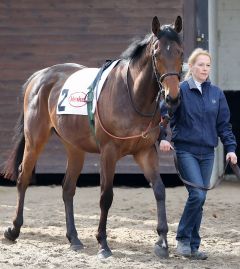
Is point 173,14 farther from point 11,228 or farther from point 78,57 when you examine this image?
point 11,228

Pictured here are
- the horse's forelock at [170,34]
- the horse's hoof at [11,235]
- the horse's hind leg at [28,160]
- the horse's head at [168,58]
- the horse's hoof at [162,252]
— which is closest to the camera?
the horse's head at [168,58]

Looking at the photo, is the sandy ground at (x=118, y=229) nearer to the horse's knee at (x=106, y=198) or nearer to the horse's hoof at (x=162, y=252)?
the horse's hoof at (x=162, y=252)

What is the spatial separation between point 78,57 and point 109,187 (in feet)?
12.6

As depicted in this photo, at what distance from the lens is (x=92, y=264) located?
5652mm

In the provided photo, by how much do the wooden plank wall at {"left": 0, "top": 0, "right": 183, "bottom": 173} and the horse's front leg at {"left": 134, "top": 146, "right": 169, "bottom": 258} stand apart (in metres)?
3.49

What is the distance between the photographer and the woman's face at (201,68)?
223 inches

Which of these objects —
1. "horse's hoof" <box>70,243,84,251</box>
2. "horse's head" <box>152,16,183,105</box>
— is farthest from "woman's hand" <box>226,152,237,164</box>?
"horse's hoof" <box>70,243,84,251</box>

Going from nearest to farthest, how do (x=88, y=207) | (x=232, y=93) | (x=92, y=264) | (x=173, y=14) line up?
(x=92, y=264)
(x=88, y=207)
(x=173, y=14)
(x=232, y=93)

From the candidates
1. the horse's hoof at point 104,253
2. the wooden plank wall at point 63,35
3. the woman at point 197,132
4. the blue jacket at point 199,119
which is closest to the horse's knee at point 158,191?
the woman at point 197,132

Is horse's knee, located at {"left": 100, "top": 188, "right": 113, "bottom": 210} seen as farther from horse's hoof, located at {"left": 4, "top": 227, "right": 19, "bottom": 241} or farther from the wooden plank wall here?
the wooden plank wall

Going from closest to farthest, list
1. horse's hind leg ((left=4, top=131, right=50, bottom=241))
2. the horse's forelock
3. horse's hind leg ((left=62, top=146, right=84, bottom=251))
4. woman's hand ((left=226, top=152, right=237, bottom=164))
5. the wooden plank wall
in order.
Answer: the horse's forelock → woman's hand ((left=226, top=152, right=237, bottom=164)) → horse's hind leg ((left=62, top=146, right=84, bottom=251)) → horse's hind leg ((left=4, top=131, right=50, bottom=241)) → the wooden plank wall

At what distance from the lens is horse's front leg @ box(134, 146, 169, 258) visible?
18.9 feet

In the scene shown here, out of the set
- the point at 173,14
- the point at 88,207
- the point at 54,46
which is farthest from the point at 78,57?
the point at 88,207

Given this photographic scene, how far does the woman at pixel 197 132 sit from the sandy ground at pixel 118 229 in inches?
14.8
